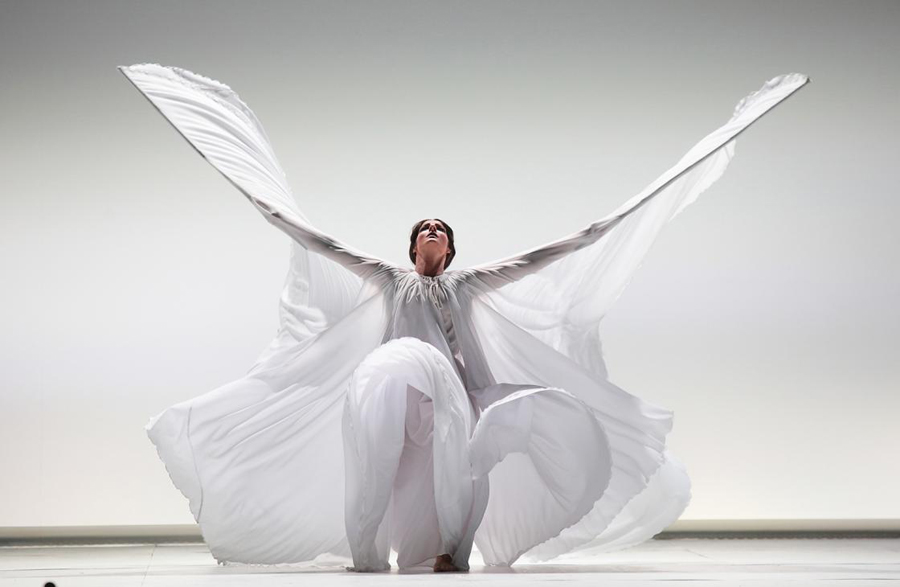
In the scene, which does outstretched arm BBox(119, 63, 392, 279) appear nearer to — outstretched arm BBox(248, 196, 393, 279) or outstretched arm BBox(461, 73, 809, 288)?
outstretched arm BBox(248, 196, 393, 279)

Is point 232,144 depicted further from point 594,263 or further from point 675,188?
point 675,188

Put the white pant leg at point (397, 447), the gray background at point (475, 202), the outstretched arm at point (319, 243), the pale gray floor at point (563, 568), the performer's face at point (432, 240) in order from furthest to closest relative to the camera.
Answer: the gray background at point (475, 202) → the performer's face at point (432, 240) → the outstretched arm at point (319, 243) → the white pant leg at point (397, 447) → the pale gray floor at point (563, 568)

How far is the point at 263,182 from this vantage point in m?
2.77

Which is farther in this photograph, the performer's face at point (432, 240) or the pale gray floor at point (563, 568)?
the performer's face at point (432, 240)

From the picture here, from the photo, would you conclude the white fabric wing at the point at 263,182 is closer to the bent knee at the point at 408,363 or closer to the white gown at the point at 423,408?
the white gown at the point at 423,408

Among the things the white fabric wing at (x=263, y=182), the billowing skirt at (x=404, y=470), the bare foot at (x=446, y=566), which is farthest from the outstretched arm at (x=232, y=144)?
the bare foot at (x=446, y=566)

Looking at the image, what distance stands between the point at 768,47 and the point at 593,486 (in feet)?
8.35

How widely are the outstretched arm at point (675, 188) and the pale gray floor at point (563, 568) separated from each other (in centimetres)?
75

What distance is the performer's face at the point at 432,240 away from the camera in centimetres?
279

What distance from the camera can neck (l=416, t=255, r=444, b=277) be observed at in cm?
280

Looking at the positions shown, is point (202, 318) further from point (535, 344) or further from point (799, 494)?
point (799, 494)

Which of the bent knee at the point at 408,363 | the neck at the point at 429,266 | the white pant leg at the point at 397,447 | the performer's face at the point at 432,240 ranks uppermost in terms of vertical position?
the performer's face at the point at 432,240

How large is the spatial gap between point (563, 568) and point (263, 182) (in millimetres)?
1220

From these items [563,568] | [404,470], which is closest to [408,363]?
[404,470]
